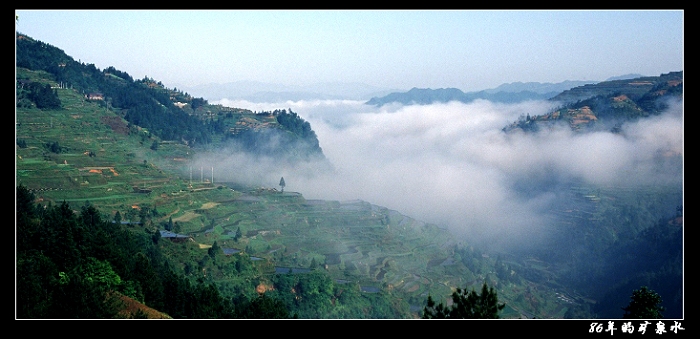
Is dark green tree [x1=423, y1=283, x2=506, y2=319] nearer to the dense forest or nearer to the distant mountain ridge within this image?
the dense forest

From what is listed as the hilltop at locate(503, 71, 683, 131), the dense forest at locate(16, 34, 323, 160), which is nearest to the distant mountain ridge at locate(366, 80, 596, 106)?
the hilltop at locate(503, 71, 683, 131)

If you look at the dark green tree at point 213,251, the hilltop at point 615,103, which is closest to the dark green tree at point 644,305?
the dark green tree at point 213,251

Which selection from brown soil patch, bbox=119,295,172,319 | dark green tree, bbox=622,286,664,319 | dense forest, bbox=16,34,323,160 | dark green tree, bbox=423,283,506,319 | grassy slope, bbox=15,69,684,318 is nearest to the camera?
dark green tree, bbox=423,283,506,319

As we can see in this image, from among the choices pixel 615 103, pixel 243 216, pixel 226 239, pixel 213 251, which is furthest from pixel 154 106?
pixel 615 103

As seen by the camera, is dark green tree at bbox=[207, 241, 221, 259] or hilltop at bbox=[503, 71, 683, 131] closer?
dark green tree at bbox=[207, 241, 221, 259]

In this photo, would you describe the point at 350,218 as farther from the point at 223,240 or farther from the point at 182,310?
the point at 182,310

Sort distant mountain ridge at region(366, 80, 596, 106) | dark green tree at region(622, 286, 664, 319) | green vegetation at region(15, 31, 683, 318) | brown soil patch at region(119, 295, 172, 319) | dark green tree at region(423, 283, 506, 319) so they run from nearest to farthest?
dark green tree at region(423, 283, 506, 319)
brown soil patch at region(119, 295, 172, 319)
dark green tree at region(622, 286, 664, 319)
green vegetation at region(15, 31, 683, 318)
distant mountain ridge at region(366, 80, 596, 106)

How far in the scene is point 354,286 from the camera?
37.1 metres

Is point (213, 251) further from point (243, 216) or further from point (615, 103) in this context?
point (615, 103)

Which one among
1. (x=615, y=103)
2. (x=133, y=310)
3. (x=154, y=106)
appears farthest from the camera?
(x=615, y=103)

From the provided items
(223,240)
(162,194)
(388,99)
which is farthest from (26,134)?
(388,99)

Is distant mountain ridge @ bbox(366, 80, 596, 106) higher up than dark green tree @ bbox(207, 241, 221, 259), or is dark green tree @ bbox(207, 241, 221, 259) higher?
distant mountain ridge @ bbox(366, 80, 596, 106)

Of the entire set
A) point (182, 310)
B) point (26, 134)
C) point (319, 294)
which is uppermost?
point (26, 134)

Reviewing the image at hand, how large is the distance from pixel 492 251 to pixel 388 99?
11215cm
